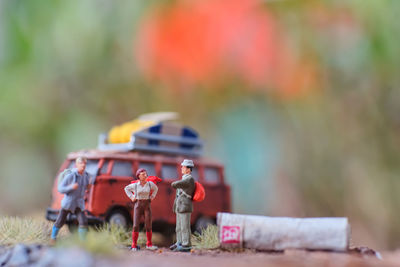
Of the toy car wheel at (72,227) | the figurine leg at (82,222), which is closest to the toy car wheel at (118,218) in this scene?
the toy car wheel at (72,227)

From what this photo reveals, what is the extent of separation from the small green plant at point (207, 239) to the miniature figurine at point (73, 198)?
5.58 ft

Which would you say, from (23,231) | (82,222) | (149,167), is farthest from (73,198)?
(149,167)

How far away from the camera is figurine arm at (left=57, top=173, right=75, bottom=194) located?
6.97m

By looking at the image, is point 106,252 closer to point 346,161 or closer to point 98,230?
point 98,230

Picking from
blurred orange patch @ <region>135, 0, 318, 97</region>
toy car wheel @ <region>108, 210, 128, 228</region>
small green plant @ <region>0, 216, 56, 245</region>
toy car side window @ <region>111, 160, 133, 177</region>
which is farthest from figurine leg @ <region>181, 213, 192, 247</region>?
blurred orange patch @ <region>135, 0, 318, 97</region>

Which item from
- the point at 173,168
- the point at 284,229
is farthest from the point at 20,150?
the point at 284,229

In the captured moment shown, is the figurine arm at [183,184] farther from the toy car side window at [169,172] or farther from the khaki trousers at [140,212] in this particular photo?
the toy car side window at [169,172]

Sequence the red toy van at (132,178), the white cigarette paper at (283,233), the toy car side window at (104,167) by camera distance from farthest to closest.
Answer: the toy car side window at (104,167) → the red toy van at (132,178) → the white cigarette paper at (283,233)

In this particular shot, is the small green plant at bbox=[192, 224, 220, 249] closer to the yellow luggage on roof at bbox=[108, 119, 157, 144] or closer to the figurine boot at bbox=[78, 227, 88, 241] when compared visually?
the figurine boot at bbox=[78, 227, 88, 241]

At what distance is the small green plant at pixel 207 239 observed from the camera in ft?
24.2

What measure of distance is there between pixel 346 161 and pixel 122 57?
6600 mm

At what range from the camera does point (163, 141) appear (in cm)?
899

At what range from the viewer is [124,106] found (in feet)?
46.4

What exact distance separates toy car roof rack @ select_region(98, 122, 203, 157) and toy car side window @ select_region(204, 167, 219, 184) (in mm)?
459
